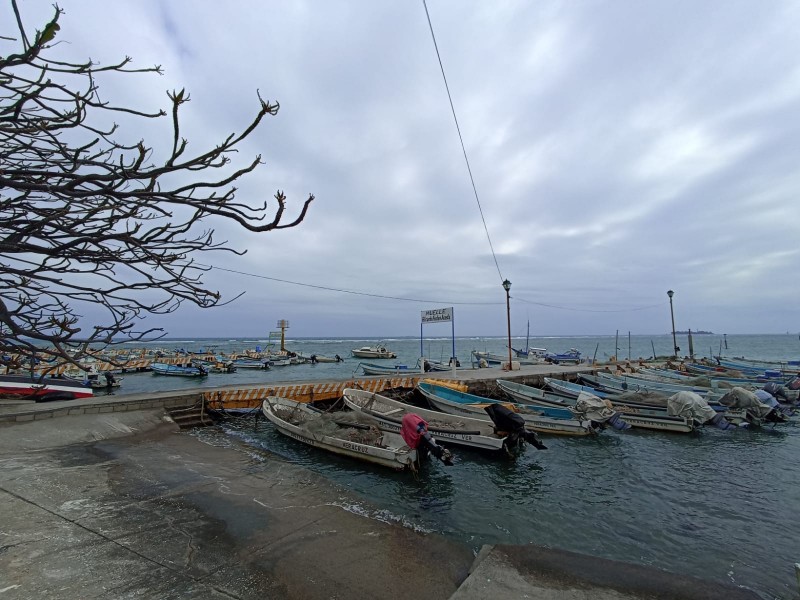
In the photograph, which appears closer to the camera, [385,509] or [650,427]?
[385,509]

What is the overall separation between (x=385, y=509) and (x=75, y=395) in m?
17.2

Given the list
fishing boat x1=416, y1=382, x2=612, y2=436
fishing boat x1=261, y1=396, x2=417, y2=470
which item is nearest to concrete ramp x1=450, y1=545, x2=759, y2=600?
fishing boat x1=261, y1=396, x2=417, y2=470

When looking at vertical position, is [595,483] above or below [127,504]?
below

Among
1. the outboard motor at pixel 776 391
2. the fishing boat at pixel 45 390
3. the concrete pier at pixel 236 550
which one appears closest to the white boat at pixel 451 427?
the concrete pier at pixel 236 550

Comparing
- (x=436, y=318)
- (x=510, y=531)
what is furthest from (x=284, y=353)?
(x=510, y=531)

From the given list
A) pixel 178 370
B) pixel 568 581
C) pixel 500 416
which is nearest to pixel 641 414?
pixel 500 416

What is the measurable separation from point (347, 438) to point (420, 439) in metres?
2.84

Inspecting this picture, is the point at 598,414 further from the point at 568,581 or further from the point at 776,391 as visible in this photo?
the point at 776,391

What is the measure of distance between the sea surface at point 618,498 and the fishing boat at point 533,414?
0.42 metres

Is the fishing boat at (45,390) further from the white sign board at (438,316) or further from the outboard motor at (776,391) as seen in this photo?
the outboard motor at (776,391)

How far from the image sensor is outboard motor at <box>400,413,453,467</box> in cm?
897

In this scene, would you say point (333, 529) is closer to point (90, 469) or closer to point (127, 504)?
point (127, 504)

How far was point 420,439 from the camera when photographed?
365 inches

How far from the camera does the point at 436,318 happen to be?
2539cm
